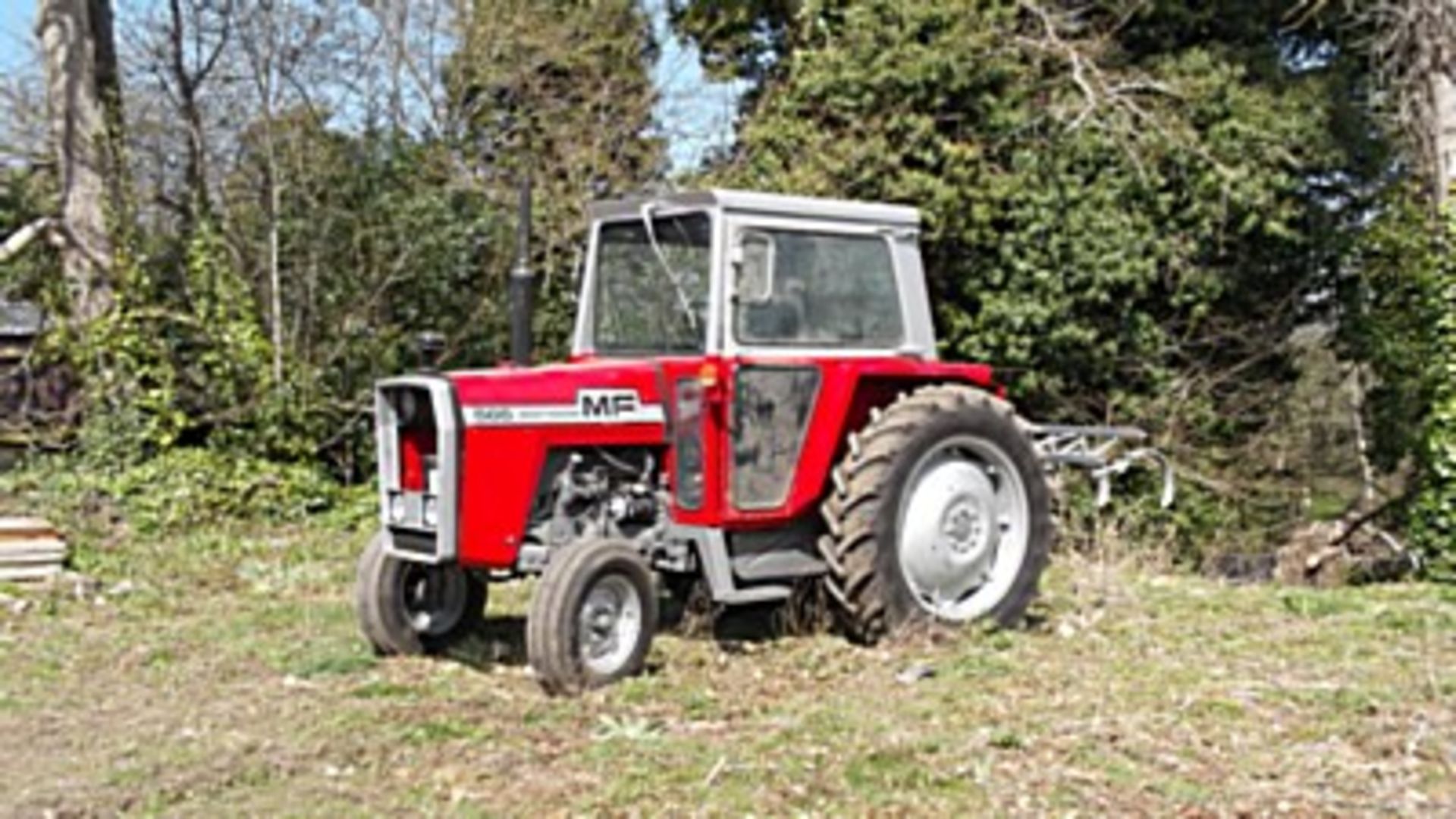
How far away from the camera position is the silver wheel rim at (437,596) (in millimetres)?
6770

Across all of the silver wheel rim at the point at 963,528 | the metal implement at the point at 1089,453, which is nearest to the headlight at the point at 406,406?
the silver wheel rim at the point at 963,528

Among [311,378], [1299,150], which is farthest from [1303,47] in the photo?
[311,378]

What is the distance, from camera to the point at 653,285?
22.1 ft

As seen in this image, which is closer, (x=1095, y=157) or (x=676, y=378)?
(x=676, y=378)

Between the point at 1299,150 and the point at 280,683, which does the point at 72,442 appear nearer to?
the point at 280,683

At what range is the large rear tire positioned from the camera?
21.2 ft

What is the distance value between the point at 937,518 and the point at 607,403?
1.59 metres

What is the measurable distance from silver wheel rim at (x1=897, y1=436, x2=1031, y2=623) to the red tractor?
0.04 feet

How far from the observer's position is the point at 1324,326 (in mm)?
14711

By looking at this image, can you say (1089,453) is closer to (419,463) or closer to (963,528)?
(963,528)

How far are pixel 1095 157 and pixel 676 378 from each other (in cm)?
822

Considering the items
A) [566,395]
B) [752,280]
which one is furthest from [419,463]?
[752,280]

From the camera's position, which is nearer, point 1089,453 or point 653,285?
point 653,285

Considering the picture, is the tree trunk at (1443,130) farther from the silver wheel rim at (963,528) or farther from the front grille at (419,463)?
the front grille at (419,463)
